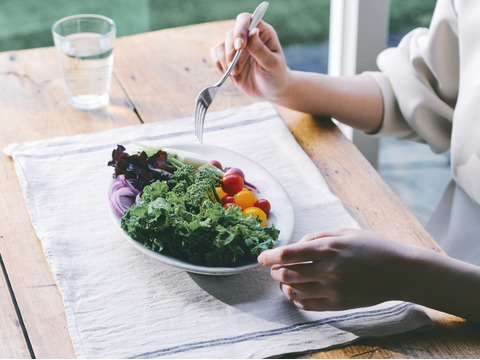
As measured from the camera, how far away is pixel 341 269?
2.49 feet

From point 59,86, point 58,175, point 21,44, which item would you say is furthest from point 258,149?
point 21,44

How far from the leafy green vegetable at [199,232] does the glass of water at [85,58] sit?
50 centimetres

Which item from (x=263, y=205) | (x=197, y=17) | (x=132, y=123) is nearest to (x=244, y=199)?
(x=263, y=205)

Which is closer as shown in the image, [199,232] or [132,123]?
[199,232]

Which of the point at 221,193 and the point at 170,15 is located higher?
the point at 221,193

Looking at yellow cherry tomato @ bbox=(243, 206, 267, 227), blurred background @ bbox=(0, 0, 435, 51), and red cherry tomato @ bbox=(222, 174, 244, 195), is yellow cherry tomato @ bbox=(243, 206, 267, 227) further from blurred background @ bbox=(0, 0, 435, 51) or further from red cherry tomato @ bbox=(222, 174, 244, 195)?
blurred background @ bbox=(0, 0, 435, 51)

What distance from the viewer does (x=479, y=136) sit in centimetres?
107

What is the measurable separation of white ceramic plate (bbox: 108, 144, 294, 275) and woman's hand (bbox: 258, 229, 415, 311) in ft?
0.19

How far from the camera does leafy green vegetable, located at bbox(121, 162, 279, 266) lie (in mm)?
777

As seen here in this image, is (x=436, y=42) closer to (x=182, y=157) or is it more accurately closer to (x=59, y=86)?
(x=182, y=157)

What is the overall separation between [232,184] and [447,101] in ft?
1.81

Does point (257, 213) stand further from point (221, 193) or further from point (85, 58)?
point (85, 58)

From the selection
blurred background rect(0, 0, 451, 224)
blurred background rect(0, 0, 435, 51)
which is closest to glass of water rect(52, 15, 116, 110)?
blurred background rect(0, 0, 451, 224)

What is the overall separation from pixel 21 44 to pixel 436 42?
3.47 metres
